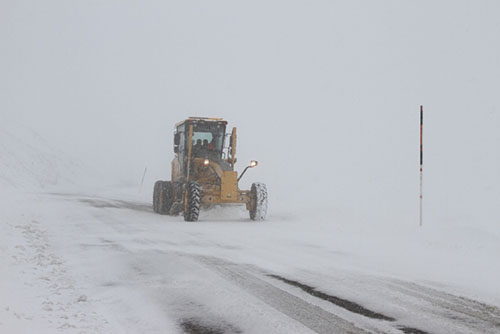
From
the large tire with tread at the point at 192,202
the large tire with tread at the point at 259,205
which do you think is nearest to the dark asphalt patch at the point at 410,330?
the large tire with tread at the point at 192,202

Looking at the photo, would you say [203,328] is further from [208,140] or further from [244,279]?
[208,140]

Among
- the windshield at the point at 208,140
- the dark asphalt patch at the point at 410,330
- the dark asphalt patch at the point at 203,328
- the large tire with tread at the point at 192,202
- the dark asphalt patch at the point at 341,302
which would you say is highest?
the windshield at the point at 208,140

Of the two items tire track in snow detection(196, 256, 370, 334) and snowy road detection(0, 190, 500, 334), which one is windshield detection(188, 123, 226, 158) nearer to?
snowy road detection(0, 190, 500, 334)

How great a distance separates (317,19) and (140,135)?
2725cm

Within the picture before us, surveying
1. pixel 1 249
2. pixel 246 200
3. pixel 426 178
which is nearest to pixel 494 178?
pixel 426 178

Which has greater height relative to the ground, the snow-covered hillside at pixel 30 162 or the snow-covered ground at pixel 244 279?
the snow-covered hillside at pixel 30 162

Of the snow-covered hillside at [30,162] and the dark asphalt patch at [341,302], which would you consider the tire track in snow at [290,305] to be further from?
the snow-covered hillside at [30,162]

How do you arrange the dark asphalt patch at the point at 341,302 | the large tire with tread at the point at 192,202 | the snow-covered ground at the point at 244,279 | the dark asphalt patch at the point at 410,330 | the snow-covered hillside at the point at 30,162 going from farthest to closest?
1. the snow-covered hillside at the point at 30,162
2. the large tire with tread at the point at 192,202
3. the dark asphalt patch at the point at 341,302
4. the snow-covered ground at the point at 244,279
5. the dark asphalt patch at the point at 410,330

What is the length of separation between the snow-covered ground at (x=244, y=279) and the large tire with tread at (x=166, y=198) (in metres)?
4.62

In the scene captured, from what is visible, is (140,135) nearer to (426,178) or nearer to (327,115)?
(327,115)

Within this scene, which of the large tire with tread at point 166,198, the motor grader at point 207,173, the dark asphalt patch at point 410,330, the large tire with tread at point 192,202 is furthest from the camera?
the large tire with tread at point 166,198

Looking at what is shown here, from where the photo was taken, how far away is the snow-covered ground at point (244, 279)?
13.9 feet

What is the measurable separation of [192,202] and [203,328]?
9385 millimetres

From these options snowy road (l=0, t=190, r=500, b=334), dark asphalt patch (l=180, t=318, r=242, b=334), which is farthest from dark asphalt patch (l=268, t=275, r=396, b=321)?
dark asphalt patch (l=180, t=318, r=242, b=334)
